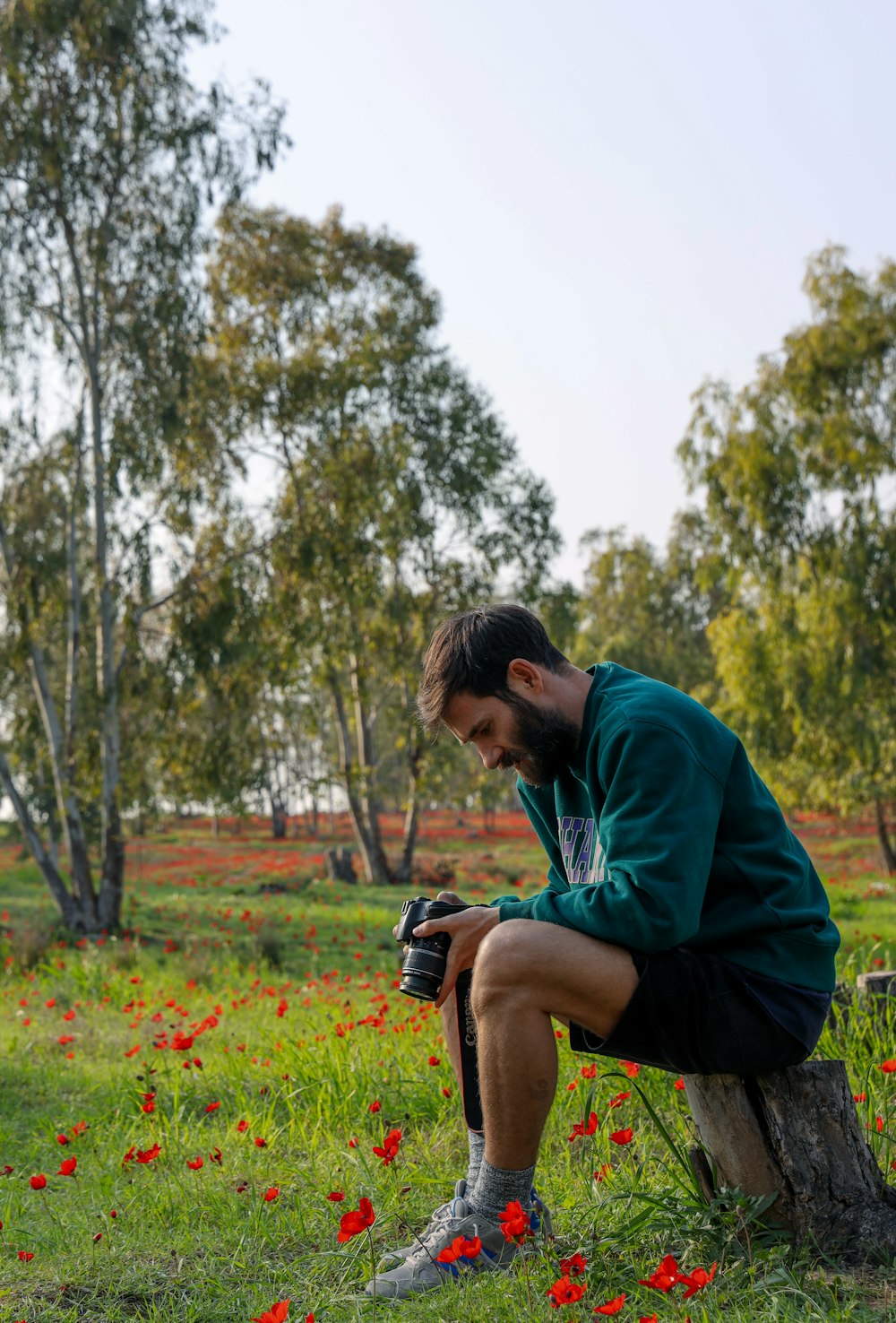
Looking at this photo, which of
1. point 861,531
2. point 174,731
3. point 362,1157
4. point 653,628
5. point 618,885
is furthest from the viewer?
point 653,628

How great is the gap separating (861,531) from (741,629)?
98.9 inches

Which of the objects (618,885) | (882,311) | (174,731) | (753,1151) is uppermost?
(882,311)

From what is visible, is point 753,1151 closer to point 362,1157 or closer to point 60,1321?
point 362,1157

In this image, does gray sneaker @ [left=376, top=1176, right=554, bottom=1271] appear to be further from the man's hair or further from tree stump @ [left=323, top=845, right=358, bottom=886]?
tree stump @ [left=323, top=845, right=358, bottom=886]

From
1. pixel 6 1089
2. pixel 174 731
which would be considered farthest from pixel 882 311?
pixel 6 1089

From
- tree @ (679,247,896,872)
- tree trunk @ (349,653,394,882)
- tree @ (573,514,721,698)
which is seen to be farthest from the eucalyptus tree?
tree @ (573,514,721,698)

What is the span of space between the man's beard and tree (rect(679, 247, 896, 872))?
1510cm

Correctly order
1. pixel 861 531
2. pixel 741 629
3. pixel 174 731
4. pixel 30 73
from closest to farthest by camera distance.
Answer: pixel 30 73 < pixel 174 731 < pixel 861 531 < pixel 741 629

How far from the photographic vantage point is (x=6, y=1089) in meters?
5.46

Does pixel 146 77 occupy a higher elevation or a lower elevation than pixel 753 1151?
higher

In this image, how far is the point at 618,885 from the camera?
8.64 feet

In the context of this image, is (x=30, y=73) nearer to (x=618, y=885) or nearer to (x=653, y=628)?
(x=618, y=885)

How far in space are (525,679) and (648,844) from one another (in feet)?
1.94

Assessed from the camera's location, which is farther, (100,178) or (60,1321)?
(100,178)
